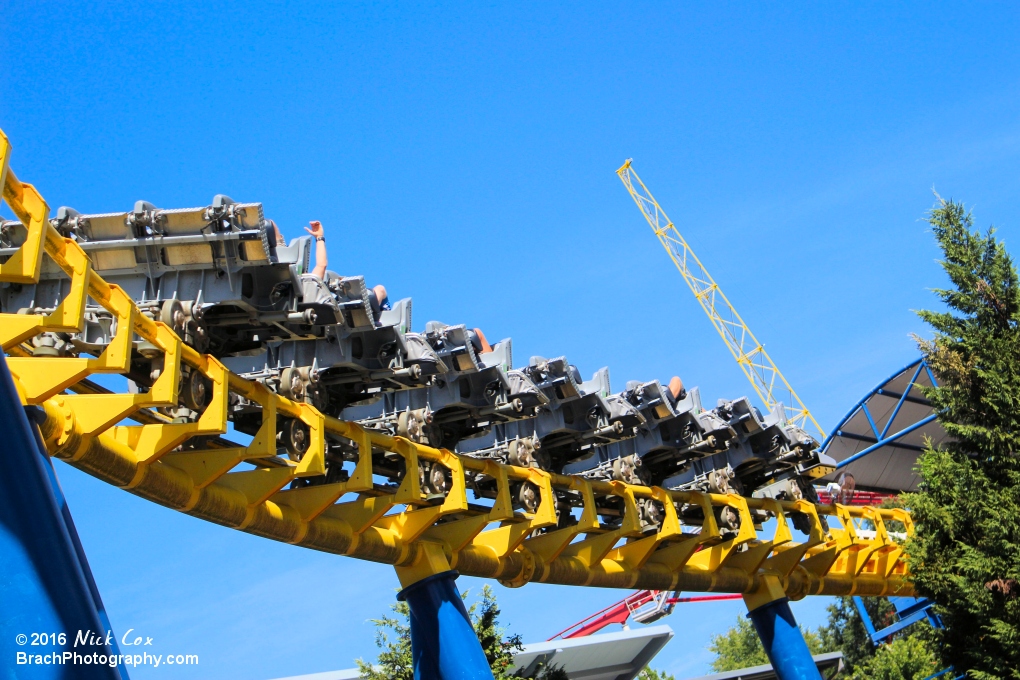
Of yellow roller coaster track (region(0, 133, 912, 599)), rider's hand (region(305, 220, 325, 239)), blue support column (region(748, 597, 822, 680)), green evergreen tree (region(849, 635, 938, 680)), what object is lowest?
green evergreen tree (region(849, 635, 938, 680))

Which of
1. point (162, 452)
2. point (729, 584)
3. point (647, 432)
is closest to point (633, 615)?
point (729, 584)

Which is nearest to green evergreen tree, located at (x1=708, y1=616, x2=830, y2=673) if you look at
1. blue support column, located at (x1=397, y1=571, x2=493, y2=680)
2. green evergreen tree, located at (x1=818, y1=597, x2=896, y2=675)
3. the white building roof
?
green evergreen tree, located at (x1=818, y1=597, x2=896, y2=675)

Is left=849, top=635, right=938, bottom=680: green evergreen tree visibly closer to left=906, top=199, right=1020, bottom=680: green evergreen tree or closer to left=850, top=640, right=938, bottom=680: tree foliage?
left=850, top=640, right=938, bottom=680: tree foliage

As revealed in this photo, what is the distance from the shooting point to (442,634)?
10.9 m

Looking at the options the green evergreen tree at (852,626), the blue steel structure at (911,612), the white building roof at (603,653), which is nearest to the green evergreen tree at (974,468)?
the blue steel structure at (911,612)

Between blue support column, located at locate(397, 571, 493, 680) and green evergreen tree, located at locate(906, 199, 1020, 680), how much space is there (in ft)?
23.7

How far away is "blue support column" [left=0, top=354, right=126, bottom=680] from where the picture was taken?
16.2 ft

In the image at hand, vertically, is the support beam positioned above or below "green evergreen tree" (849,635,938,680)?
above

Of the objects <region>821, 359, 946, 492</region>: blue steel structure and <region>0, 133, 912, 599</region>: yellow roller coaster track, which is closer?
<region>0, 133, 912, 599</region>: yellow roller coaster track

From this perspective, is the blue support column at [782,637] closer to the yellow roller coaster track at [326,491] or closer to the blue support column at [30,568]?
the yellow roller coaster track at [326,491]

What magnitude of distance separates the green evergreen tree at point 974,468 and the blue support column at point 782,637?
2.97 metres

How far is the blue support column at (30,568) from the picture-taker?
195 inches

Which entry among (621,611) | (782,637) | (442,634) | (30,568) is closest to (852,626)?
(621,611)

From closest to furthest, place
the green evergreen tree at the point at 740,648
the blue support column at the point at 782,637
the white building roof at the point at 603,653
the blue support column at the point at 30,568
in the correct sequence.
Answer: the blue support column at the point at 30,568 < the blue support column at the point at 782,637 < the white building roof at the point at 603,653 < the green evergreen tree at the point at 740,648
